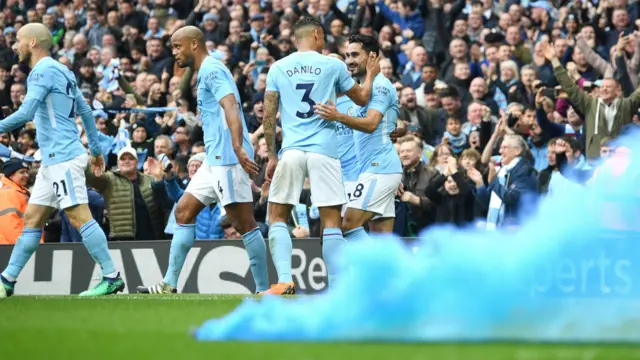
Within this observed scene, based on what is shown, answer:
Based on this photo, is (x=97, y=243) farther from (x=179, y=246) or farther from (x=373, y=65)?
(x=373, y=65)

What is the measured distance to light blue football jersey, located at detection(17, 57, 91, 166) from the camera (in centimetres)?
1078

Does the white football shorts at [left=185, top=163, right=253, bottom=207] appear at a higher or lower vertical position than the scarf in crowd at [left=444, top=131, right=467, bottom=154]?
lower

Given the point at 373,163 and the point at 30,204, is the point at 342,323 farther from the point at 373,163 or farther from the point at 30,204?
the point at 30,204

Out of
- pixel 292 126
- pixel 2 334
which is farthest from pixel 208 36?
pixel 2 334

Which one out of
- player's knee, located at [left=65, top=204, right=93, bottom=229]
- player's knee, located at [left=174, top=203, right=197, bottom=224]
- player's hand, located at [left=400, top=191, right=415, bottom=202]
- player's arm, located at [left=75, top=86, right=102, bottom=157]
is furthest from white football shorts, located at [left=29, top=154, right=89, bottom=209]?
player's hand, located at [left=400, top=191, right=415, bottom=202]

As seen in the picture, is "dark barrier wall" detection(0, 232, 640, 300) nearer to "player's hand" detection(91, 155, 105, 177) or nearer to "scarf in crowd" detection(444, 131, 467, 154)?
"player's hand" detection(91, 155, 105, 177)

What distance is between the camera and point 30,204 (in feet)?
36.0

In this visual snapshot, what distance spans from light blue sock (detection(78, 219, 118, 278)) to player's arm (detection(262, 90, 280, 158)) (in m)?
2.13

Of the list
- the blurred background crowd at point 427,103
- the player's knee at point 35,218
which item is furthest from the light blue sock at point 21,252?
the blurred background crowd at point 427,103

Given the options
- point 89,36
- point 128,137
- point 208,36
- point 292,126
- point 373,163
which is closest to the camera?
point 292,126

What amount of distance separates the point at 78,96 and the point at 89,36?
13.9 m

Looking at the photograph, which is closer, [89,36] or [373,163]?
[373,163]

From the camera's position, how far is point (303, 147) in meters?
9.79

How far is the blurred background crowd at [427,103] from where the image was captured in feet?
45.1
